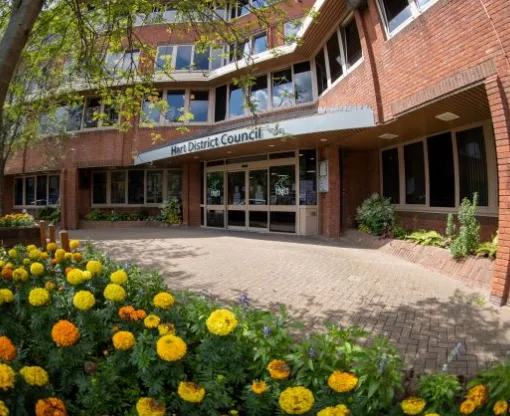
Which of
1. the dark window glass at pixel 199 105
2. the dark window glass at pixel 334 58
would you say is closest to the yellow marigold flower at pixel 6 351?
the dark window glass at pixel 334 58

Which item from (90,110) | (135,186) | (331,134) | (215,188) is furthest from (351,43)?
(90,110)

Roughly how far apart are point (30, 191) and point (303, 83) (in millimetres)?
16911

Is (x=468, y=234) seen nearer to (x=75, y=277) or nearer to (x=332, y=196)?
(x=332, y=196)

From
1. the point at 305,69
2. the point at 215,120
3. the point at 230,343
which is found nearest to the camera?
the point at 230,343

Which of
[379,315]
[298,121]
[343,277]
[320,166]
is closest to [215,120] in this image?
[320,166]

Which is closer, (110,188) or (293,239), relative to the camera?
(293,239)

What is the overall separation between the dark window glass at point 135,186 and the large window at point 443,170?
37.4ft

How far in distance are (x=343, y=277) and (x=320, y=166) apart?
6091 mm

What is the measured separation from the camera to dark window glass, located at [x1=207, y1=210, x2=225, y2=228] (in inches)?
603

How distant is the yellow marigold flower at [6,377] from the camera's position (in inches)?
60.4

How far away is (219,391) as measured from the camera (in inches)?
70.3

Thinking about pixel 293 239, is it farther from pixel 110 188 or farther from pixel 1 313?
pixel 110 188

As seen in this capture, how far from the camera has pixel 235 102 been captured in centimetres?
1583

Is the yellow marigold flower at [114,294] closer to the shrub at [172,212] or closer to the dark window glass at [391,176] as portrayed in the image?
the dark window glass at [391,176]
